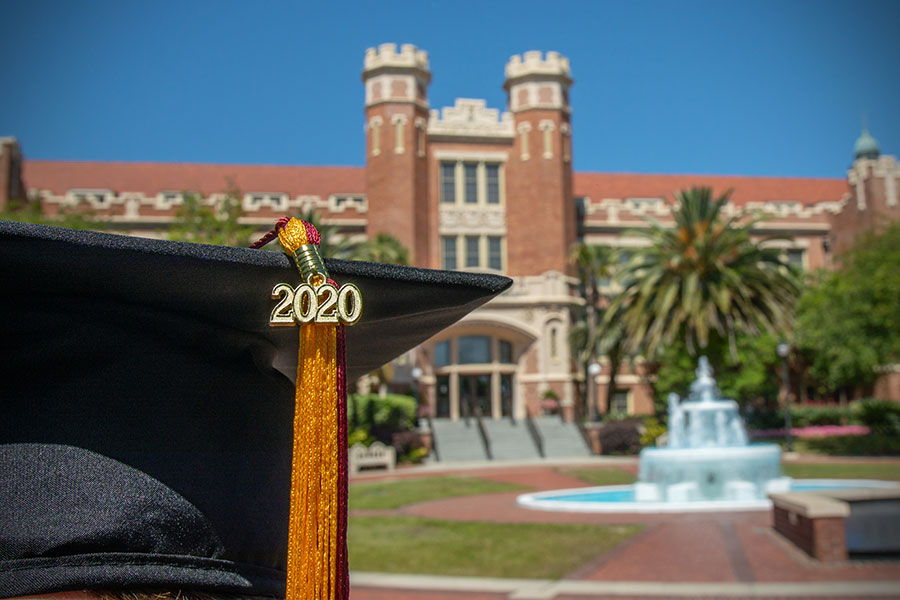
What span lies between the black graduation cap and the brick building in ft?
106

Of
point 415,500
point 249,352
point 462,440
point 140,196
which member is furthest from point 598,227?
point 249,352

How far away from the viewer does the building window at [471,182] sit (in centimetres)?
3834

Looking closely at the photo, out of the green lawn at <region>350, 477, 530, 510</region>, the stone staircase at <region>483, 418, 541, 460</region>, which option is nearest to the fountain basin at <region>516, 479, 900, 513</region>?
the green lawn at <region>350, 477, 530, 510</region>

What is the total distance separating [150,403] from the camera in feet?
5.72

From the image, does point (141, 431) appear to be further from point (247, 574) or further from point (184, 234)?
point (184, 234)

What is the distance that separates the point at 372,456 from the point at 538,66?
21.3 metres

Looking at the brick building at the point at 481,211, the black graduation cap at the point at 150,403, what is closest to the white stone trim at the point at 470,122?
the brick building at the point at 481,211

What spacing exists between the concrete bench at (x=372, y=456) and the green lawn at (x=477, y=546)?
11.8 metres

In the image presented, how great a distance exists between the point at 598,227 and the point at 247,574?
132 ft

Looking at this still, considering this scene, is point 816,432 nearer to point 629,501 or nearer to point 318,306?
point 629,501

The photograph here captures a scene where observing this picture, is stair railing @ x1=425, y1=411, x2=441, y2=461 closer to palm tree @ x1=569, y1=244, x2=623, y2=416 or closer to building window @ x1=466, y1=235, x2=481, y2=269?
palm tree @ x1=569, y1=244, x2=623, y2=416

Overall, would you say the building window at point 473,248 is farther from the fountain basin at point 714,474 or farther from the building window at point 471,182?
the fountain basin at point 714,474

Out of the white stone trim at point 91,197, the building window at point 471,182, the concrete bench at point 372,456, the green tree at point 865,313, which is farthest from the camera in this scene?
the building window at point 471,182

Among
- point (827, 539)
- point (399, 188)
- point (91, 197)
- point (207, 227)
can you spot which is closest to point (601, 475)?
point (827, 539)
